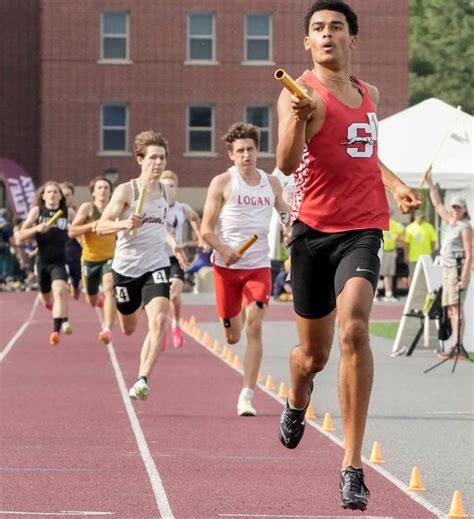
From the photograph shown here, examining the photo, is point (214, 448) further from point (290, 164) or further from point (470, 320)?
point (470, 320)

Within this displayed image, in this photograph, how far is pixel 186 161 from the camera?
59.5m

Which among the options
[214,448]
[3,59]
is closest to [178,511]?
[214,448]

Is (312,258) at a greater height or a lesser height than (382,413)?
greater

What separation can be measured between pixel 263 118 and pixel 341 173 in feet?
169

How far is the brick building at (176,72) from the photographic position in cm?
5816

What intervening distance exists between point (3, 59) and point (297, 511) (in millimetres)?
55628

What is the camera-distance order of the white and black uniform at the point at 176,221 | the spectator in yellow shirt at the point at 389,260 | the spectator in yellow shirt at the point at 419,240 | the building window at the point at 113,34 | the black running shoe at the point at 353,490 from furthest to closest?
the building window at the point at 113,34
the spectator in yellow shirt at the point at 389,260
the spectator in yellow shirt at the point at 419,240
the white and black uniform at the point at 176,221
the black running shoe at the point at 353,490

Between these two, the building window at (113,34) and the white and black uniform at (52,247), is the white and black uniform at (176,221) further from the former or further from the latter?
the building window at (113,34)

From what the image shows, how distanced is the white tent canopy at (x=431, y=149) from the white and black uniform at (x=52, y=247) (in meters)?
4.80

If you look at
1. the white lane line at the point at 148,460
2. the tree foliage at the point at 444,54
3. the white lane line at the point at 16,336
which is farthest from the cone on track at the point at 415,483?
the tree foliage at the point at 444,54

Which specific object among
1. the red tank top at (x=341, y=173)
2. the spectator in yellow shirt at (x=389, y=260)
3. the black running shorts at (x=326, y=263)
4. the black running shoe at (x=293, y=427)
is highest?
the red tank top at (x=341, y=173)

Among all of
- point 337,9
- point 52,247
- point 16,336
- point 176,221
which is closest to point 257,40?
point 16,336

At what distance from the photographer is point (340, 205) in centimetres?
799

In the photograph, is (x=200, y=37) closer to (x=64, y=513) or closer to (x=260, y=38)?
(x=260, y=38)
